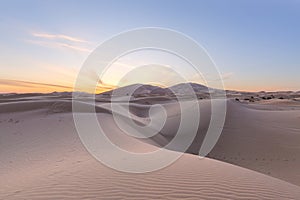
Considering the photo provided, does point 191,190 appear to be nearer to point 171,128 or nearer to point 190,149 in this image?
point 190,149

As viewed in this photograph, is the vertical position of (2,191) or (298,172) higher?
(2,191)

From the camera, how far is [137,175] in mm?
5164

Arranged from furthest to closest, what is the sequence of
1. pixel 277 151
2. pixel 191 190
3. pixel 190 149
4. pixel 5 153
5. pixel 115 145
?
pixel 190 149, pixel 277 151, pixel 115 145, pixel 5 153, pixel 191 190

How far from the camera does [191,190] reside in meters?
4.34

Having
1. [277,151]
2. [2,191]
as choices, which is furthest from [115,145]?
[277,151]

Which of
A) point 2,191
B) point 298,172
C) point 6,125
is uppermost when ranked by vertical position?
point 6,125

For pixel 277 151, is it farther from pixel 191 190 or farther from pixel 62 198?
pixel 62 198

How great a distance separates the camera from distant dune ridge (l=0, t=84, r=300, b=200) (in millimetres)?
4412

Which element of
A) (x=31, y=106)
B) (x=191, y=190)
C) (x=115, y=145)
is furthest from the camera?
(x=31, y=106)

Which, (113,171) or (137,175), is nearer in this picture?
(137,175)

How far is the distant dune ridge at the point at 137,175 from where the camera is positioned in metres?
4.41

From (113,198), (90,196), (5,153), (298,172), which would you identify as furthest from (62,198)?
(298,172)

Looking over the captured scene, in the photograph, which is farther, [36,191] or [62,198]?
[36,191]

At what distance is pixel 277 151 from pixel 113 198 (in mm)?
9924
